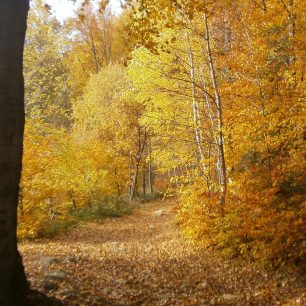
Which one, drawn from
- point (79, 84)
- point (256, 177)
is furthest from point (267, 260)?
point (79, 84)

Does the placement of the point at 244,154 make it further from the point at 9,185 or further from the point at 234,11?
the point at 9,185

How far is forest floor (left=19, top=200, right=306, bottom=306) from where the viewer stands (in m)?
6.35

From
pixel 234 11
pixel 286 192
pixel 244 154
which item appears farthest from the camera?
pixel 234 11

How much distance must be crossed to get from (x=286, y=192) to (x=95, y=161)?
584 inches

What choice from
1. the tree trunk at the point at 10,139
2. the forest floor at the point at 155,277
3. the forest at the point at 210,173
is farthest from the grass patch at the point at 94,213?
the tree trunk at the point at 10,139

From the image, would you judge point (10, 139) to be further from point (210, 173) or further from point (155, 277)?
point (210, 173)

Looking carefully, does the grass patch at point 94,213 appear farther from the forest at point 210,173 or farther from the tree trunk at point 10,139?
the tree trunk at point 10,139

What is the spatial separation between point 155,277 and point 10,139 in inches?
205

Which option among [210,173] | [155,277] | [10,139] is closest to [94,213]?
[210,173]

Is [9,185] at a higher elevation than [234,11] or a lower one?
lower

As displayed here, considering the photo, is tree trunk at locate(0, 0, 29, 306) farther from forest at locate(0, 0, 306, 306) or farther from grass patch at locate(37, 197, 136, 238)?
grass patch at locate(37, 197, 136, 238)

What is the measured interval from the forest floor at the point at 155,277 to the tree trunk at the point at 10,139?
156cm

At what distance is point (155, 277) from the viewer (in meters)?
8.25

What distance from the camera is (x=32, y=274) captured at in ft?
22.3
